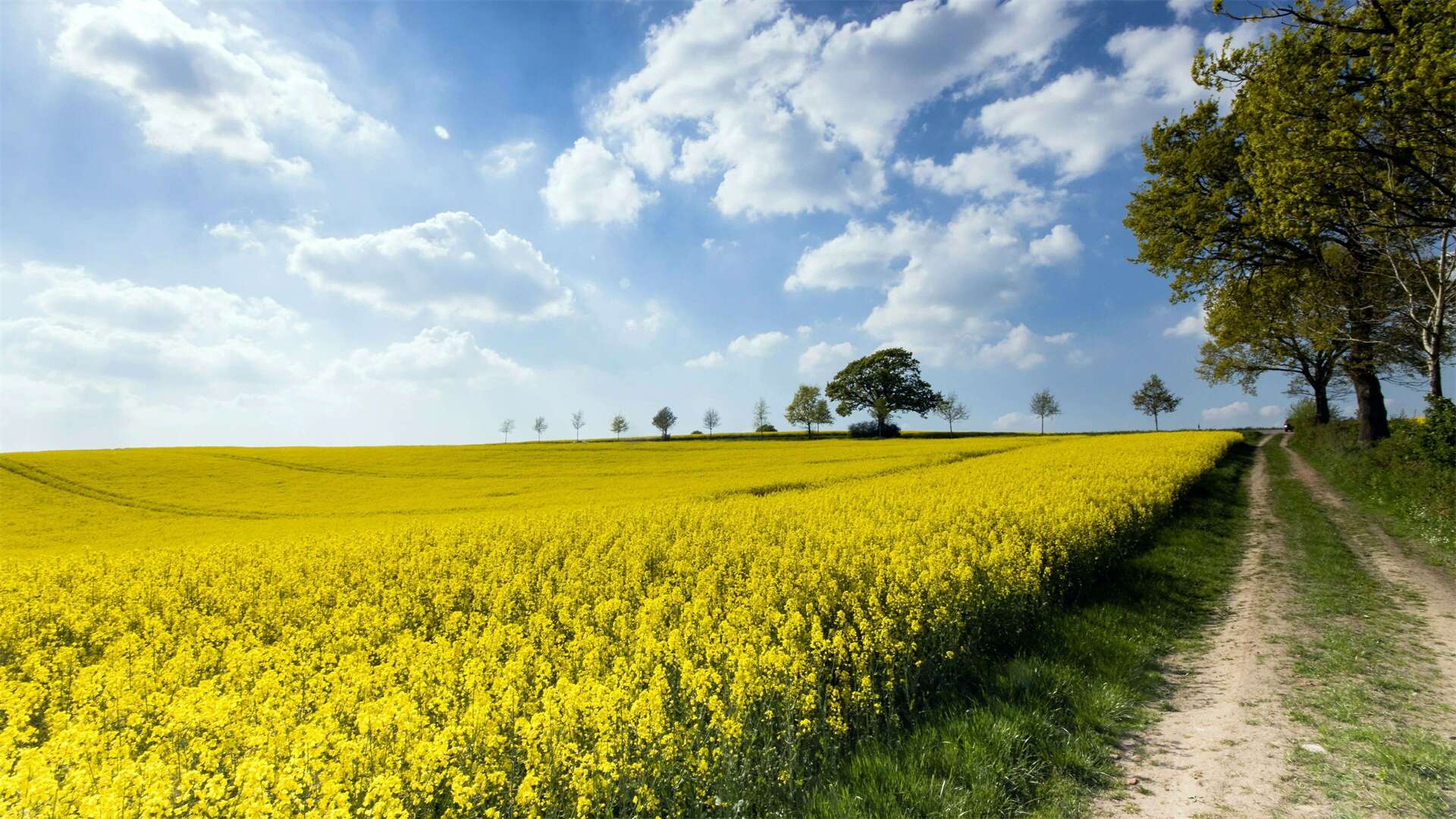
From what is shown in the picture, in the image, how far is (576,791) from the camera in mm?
4004

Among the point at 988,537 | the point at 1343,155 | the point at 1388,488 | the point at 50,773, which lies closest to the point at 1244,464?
the point at 1388,488

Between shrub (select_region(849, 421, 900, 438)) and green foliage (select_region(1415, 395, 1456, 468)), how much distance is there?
57190 millimetres

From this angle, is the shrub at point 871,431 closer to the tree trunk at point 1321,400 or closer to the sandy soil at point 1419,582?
the tree trunk at point 1321,400

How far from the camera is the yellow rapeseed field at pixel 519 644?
3.95 meters

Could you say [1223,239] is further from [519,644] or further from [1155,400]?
[1155,400]

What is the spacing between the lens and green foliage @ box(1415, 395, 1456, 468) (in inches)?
620

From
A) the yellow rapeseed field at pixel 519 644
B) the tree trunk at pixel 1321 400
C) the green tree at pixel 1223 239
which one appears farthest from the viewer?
the tree trunk at pixel 1321 400

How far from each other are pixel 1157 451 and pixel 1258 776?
2762cm

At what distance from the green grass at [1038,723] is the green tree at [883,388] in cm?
6803

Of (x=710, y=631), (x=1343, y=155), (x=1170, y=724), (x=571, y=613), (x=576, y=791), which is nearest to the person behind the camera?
(x=576, y=791)

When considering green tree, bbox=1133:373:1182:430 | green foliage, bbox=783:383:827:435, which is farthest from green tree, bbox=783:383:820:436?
green tree, bbox=1133:373:1182:430

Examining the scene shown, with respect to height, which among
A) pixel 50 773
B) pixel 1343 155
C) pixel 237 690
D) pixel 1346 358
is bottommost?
pixel 237 690

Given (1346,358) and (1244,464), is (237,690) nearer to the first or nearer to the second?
(1346,358)

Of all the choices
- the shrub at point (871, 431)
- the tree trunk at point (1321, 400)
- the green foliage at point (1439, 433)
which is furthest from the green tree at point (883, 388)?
the green foliage at point (1439, 433)
